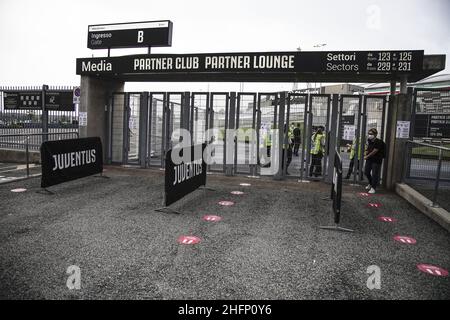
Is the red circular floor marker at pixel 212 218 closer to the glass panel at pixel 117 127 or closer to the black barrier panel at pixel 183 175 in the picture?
the black barrier panel at pixel 183 175

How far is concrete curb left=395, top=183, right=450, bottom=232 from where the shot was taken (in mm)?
6328

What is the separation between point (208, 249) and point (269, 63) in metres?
6.95

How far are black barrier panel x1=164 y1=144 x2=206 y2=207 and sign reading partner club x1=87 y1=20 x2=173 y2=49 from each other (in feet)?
20.2

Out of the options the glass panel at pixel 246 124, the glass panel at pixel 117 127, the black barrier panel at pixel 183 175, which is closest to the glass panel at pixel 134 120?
the glass panel at pixel 117 127

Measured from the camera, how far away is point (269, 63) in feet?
32.8

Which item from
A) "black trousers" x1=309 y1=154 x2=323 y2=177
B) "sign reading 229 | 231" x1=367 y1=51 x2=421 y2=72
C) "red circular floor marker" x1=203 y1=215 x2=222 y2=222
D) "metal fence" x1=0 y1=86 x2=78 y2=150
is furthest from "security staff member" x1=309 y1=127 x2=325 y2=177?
"metal fence" x1=0 y1=86 x2=78 y2=150

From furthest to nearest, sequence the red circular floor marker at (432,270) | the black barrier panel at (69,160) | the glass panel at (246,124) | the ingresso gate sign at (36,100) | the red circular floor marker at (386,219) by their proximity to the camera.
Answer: the ingresso gate sign at (36,100) < the glass panel at (246,124) < the black barrier panel at (69,160) < the red circular floor marker at (386,219) < the red circular floor marker at (432,270)

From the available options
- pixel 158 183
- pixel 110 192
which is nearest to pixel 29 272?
pixel 110 192

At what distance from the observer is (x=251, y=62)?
10109 millimetres

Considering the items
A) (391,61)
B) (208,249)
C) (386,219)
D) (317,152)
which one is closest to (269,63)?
(317,152)

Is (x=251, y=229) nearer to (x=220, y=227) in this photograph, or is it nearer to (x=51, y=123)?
(x=220, y=227)

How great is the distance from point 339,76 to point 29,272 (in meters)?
10.1

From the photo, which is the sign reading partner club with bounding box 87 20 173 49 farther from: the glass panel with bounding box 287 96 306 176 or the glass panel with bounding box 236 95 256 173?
the glass panel with bounding box 287 96 306 176

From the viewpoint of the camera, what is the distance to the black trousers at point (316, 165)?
1106 cm
